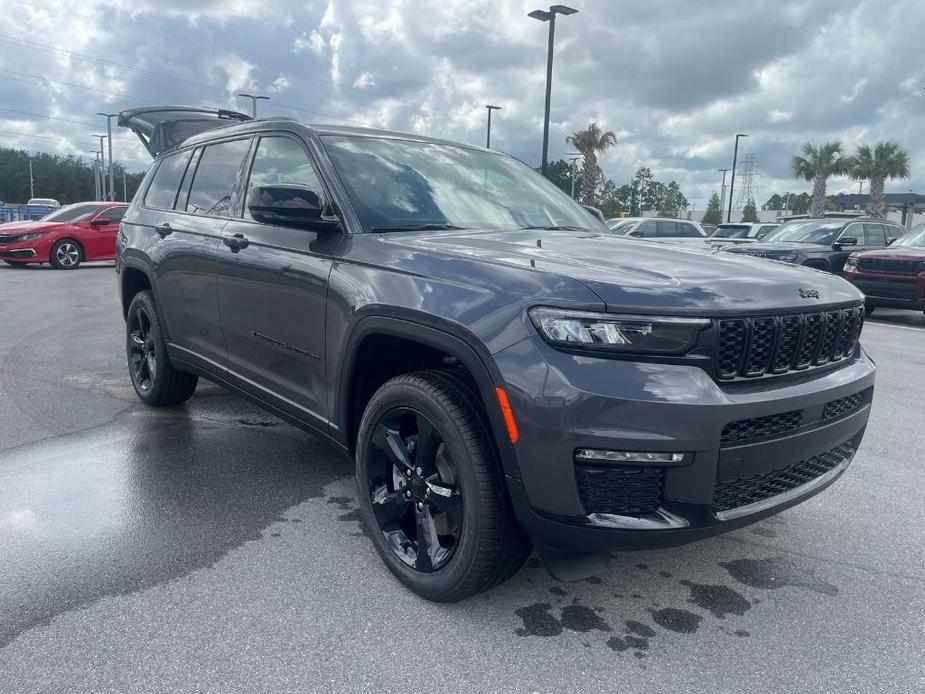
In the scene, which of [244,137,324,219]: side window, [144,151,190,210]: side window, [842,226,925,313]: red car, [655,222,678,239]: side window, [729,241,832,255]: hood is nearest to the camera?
[244,137,324,219]: side window

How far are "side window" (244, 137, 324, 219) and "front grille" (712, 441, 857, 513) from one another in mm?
2054

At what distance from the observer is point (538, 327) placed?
235 cm

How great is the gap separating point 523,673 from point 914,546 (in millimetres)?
2040

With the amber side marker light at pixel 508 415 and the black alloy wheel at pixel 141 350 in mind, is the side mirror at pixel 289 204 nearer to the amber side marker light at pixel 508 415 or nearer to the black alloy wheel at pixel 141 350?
the amber side marker light at pixel 508 415

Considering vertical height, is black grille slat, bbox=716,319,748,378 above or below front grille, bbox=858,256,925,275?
below

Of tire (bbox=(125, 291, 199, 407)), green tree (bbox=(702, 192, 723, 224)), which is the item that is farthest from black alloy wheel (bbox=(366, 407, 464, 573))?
green tree (bbox=(702, 192, 723, 224))

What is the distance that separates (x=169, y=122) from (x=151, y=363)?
4408mm

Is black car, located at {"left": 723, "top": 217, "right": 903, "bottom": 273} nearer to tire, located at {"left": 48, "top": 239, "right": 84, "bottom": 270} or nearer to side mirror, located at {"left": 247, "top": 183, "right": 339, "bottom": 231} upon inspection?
side mirror, located at {"left": 247, "top": 183, "right": 339, "bottom": 231}

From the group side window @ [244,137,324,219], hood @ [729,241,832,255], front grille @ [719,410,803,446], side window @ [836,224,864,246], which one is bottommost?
front grille @ [719,410,803,446]

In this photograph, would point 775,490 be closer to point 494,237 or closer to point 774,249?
point 494,237

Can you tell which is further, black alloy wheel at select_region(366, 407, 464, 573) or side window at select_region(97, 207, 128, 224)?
side window at select_region(97, 207, 128, 224)

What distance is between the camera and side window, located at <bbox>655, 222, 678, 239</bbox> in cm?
2084

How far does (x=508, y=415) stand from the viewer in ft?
7.81

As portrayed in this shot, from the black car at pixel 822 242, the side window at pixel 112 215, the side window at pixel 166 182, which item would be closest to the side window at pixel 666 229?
the black car at pixel 822 242
